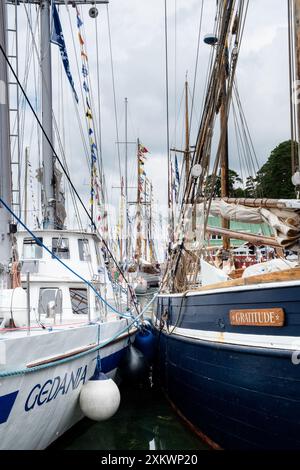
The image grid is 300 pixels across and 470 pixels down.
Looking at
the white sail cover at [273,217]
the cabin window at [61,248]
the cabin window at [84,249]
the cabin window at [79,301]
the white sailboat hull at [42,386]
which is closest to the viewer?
the white sailboat hull at [42,386]

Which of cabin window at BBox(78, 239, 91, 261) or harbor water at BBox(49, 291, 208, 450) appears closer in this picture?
harbor water at BBox(49, 291, 208, 450)

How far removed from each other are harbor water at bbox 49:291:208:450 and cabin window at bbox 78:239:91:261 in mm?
3441

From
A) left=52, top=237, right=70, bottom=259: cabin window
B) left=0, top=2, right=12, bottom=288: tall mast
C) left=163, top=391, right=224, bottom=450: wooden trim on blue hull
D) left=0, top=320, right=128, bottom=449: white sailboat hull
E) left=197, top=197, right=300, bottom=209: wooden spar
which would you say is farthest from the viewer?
left=52, top=237, right=70, bottom=259: cabin window

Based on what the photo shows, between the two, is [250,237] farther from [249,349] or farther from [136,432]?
[136,432]

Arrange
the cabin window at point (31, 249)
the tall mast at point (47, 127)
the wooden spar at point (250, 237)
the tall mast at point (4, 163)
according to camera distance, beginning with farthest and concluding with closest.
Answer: the tall mast at point (47, 127) → the cabin window at point (31, 249) → the wooden spar at point (250, 237) → the tall mast at point (4, 163)

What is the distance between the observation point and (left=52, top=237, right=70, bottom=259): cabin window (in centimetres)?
1146

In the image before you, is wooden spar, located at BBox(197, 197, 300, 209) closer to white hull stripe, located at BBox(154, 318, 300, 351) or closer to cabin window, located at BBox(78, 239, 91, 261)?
white hull stripe, located at BBox(154, 318, 300, 351)

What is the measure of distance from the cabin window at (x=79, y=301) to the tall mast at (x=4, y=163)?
3008mm

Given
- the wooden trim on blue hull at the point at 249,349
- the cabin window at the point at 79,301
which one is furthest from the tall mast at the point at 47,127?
the wooden trim on blue hull at the point at 249,349

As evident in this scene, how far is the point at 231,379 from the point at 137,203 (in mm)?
36722

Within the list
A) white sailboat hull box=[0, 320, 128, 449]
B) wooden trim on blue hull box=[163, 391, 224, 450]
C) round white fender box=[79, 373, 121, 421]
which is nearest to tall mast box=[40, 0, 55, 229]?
white sailboat hull box=[0, 320, 128, 449]

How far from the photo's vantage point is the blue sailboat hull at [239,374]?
5.39 meters

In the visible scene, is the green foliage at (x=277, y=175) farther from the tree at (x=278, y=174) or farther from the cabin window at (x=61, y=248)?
the cabin window at (x=61, y=248)

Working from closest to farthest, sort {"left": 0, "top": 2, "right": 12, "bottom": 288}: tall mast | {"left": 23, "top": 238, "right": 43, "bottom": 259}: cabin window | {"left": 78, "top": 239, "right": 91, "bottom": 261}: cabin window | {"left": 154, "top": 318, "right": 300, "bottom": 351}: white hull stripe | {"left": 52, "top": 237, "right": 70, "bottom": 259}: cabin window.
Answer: {"left": 154, "top": 318, "right": 300, "bottom": 351}: white hull stripe
{"left": 0, "top": 2, "right": 12, "bottom": 288}: tall mast
{"left": 23, "top": 238, "right": 43, "bottom": 259}: cabin window
{"left": 52, "top": 237, "right": 70, "bottom": 259}: cabin window
{"left": 78, "top": 239, "right": 91, "bottom": 261}: cabin window
